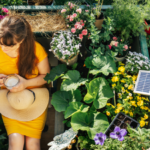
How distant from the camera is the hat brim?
173cm

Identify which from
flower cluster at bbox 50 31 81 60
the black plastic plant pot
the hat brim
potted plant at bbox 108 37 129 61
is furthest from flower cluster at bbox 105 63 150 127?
the hat brim

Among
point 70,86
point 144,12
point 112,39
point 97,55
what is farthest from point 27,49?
point 144,12

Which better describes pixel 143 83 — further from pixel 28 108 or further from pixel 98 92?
pixel 28 108

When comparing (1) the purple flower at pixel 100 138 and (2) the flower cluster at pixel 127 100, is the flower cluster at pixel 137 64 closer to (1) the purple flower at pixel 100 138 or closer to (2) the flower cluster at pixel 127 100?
(2) the flower cluster at pixel 127 100

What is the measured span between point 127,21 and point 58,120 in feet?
4.64

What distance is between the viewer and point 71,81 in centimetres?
165

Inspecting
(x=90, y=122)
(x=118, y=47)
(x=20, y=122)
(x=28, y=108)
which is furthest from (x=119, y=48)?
(x=20, y=122)

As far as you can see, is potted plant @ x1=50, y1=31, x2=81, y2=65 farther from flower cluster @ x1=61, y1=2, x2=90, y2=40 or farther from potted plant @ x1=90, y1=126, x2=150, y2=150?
potted plant @ x1=90, y1=126, x2=150, y2=150

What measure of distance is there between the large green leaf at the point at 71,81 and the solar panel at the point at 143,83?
52 cm

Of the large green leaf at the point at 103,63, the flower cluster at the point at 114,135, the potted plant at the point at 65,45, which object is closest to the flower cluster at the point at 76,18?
the potted plant at the point at 65,45

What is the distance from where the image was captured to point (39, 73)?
1.91 metres

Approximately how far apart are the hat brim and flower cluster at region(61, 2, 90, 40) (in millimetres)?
808

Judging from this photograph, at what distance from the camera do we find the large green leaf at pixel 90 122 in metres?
1.46

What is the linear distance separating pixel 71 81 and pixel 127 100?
0.60 meters
